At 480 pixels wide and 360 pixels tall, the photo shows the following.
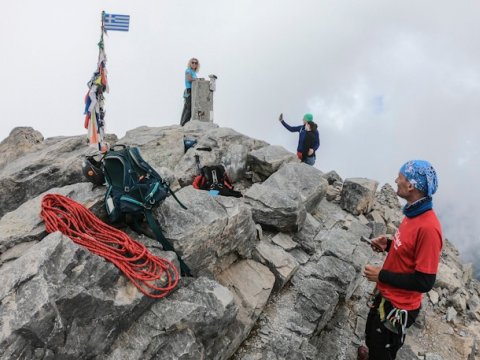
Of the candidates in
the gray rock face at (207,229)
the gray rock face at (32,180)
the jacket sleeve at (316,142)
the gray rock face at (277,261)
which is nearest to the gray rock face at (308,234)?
the gray rock face at (277,261)

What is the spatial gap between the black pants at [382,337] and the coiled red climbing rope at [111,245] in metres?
3.41

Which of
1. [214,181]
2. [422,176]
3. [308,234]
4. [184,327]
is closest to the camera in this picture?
[422,176]

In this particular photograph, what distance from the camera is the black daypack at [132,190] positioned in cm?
622

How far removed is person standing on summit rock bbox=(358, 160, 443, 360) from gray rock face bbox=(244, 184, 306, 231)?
13.3 feet

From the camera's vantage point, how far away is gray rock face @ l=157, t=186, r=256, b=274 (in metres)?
6.47

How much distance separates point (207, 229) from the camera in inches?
266

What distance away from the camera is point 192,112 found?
62.9 ft

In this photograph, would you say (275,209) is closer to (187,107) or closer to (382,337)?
(382,337)

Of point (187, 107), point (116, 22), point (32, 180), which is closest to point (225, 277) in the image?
point (32, 180)

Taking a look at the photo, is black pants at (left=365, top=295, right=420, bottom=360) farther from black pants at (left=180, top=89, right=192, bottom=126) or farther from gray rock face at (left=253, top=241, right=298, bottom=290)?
black pants at (left=180, top=89, right=192, bottom=126)

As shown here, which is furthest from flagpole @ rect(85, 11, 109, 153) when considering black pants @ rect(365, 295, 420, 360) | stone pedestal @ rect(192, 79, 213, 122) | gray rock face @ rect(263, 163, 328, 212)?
black pants @ rect(365, 295, 420, 360)

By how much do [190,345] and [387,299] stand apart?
3.21 metres

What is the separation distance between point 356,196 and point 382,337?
7799mm

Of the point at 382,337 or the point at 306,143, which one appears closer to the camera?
the point at 382,337
